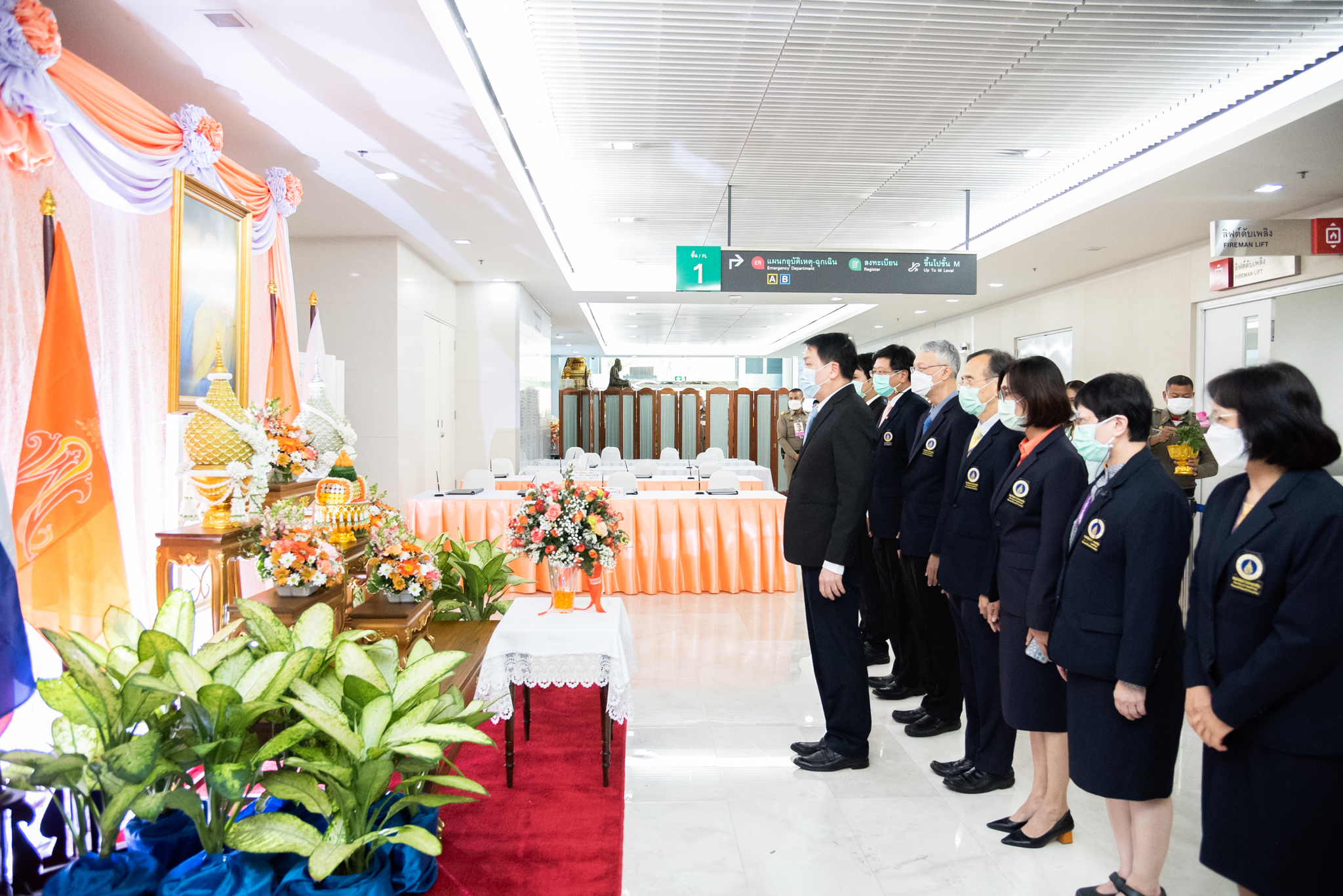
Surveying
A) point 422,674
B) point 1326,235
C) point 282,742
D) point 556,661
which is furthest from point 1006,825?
point 1326,235

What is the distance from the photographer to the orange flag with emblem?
2.81 metres

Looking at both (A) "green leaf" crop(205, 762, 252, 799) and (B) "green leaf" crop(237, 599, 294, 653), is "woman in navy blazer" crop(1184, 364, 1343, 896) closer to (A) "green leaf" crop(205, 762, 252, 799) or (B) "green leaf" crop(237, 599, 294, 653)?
(A) "green leaf" crop(205, 762, 252, 799)

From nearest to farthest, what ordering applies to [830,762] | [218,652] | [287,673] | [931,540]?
[287,673] < [218,652] < [830,762] < [931,540]

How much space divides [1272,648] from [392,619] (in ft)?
9.47

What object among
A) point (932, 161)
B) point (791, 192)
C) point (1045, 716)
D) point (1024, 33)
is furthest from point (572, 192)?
point (1045, 716)

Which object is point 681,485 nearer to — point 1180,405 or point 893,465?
point 1180,405

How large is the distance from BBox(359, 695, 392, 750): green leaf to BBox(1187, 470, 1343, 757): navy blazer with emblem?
6.63ft

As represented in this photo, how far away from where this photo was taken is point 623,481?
7.43m

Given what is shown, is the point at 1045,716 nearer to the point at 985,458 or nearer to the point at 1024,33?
the point at 985,458

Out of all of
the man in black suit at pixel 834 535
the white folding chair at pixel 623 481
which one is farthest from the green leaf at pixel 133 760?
the white folding chair at pixel 623 481

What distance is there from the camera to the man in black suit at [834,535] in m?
3.07

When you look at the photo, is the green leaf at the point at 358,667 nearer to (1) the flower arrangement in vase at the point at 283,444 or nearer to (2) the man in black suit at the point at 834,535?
(1) the flower arrangement in vase at the point at 283,444

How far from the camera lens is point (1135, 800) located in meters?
2.12

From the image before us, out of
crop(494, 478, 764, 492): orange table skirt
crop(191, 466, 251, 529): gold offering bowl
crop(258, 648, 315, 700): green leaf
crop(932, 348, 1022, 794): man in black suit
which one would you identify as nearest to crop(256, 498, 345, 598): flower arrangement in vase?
crop(191, 466, 251, 529): gold offering bowl
